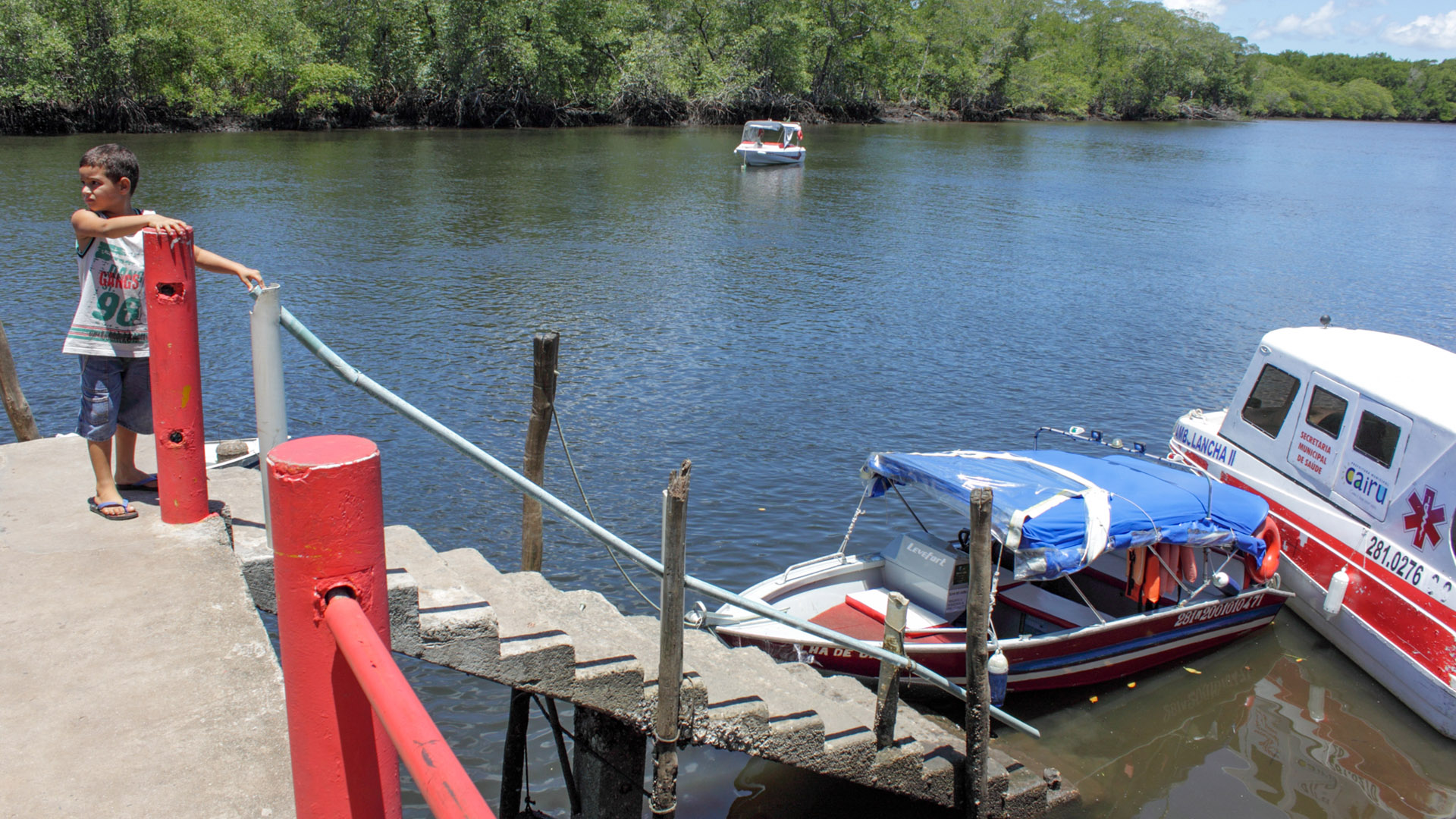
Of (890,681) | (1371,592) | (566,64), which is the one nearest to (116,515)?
(890,681)

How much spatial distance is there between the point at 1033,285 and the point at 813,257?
253 inches

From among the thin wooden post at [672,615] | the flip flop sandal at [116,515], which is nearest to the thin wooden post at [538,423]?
the thin wooden post at [672,615]

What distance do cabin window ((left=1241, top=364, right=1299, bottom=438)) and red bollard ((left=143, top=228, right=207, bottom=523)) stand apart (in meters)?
11.9

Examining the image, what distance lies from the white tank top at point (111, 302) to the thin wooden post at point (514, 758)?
147 inches

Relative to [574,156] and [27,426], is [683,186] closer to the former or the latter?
[574,156]

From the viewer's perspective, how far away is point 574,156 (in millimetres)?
51969

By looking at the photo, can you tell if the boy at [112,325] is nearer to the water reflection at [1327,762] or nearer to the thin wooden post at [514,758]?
the thin wooden post at [514,758]

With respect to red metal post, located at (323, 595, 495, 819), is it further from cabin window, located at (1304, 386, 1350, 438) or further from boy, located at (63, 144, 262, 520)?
cabin window, located at (1304, 386, 1350, 438)

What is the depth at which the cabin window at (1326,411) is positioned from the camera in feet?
37.8

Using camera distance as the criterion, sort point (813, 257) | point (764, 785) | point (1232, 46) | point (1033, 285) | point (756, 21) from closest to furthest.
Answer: point (764, 785)
point (1033, 285)
point (813, 257)
point (756, 21)
point (1232, 46)

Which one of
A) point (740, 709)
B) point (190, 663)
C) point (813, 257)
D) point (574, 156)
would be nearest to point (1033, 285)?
point (813, 257)

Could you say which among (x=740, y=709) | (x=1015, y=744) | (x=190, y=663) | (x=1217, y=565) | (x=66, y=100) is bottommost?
(x=1015, y=744)

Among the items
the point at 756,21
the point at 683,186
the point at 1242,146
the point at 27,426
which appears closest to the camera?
the point at 27,426

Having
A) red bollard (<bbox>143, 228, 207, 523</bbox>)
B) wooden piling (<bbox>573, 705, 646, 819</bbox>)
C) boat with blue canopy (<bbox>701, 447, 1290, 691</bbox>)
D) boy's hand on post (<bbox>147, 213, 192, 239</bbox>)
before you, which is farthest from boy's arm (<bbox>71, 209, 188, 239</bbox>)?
boat with blue canopy (<bbox>701, 447, 1290, 691</bbox>)
